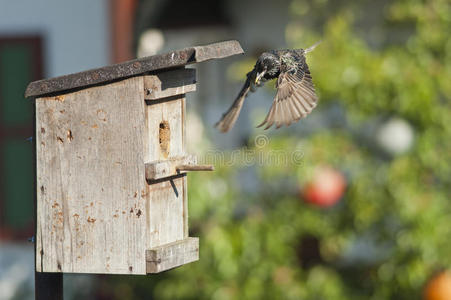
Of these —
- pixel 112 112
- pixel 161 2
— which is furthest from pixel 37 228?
pixel 161 2

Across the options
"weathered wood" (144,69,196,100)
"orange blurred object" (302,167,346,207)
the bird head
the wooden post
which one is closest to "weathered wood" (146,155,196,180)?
"weathered wood" (144,69,196,100)

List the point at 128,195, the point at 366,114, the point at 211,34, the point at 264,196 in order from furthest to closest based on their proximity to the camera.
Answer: the point at 211,34, the point at 264,196, the point at 366,114, the point at 128,195

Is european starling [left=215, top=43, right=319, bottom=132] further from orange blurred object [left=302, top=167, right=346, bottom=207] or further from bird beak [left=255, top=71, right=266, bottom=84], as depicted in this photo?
orange blurred object [left=302, top=167, right=346, bottom=207]

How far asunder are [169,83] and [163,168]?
0.27 meters

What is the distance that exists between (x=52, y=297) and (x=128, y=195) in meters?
0.42

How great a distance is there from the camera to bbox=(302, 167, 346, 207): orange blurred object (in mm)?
5254

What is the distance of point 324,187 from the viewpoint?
17.2 feet

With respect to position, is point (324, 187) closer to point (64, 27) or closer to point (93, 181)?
point (64, 27)

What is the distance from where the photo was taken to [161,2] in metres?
5.85

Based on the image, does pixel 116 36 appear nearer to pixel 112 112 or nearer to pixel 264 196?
pixel 264 196

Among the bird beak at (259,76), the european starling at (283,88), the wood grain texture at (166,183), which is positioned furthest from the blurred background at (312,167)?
the wood grain texture at (166,183)

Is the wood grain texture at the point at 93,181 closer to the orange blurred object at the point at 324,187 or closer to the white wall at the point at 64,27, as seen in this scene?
the orange blurred object at the point at 324,187

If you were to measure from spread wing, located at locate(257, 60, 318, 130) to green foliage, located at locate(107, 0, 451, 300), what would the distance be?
2197 mm

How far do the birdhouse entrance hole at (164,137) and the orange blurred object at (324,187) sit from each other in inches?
108
